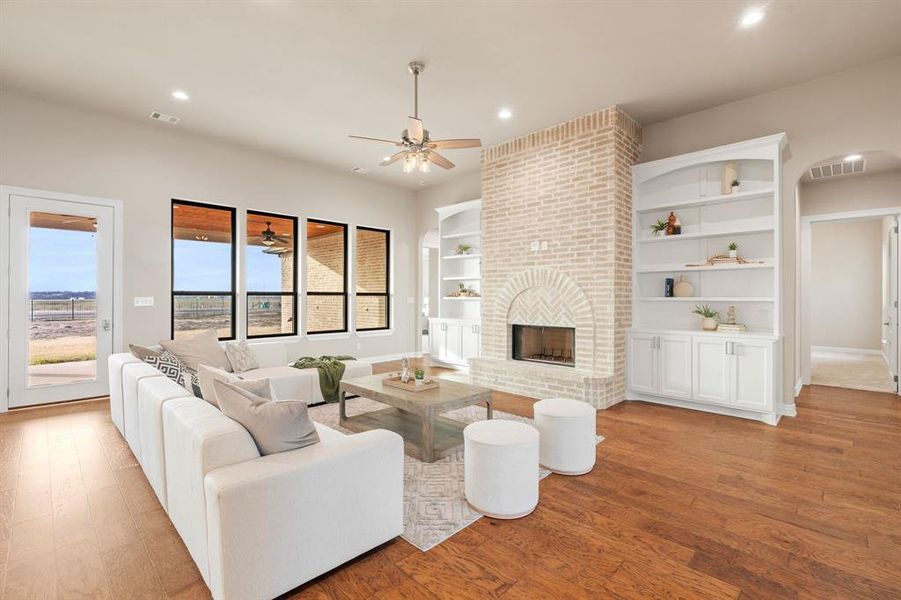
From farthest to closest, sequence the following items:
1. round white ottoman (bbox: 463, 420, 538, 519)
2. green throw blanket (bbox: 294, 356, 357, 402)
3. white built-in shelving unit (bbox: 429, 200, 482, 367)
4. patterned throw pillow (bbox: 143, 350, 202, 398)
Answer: white built-in shelving unit (bbox: 429, 200, 482, 367)
green throw blanket (bbox: 294, 356, 357, 402)
patterned throw pillow (bbox: 143, 350, 202, 398)
round white ottoman (bbox: 463, 420, 538, 519)

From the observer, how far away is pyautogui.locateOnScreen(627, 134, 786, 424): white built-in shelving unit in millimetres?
4395

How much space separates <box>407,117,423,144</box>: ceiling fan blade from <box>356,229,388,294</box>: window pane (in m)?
4.49

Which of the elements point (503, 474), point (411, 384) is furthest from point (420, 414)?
point (503, 474)

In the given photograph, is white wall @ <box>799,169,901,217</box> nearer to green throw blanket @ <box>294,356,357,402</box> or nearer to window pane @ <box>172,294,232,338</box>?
green throw blanket @ <box>294,356,357,402</box>

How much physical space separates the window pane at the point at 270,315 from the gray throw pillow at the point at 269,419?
488 cm

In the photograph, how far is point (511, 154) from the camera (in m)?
5.97

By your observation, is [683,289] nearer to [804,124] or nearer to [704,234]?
[704,234]

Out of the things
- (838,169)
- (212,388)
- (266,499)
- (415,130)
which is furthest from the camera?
(838,169)

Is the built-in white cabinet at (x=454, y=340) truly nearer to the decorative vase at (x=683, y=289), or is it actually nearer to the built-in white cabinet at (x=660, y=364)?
the built-in white cabinet at (x=660, y=364)

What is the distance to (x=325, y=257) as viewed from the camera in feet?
25.0

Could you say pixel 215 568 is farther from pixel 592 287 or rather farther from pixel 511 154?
pixel 511 154

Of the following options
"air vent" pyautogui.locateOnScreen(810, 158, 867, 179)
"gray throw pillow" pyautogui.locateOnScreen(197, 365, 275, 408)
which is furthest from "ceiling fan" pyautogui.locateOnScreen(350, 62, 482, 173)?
"air vent" pyautogui.locateOnScreen(810, 158, 867, 179)

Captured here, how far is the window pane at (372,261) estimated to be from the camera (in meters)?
8.10

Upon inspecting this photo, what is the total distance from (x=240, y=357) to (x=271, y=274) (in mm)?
2438
